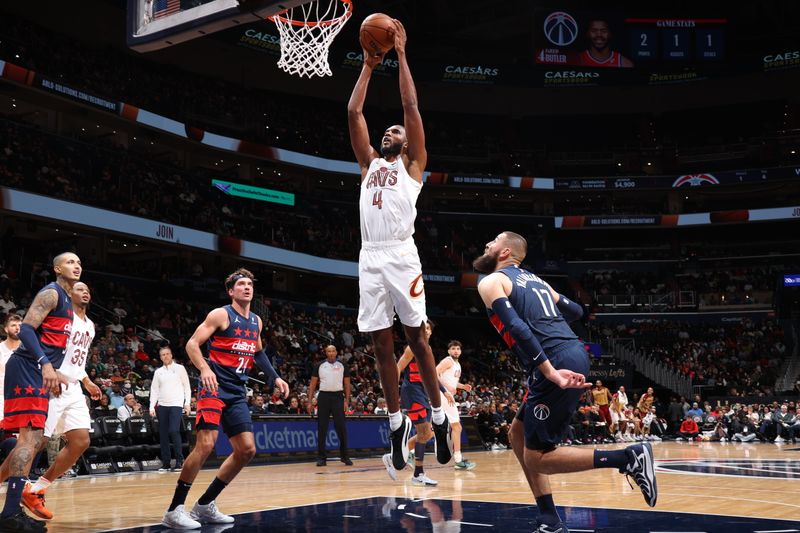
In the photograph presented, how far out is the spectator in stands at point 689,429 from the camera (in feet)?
83.4

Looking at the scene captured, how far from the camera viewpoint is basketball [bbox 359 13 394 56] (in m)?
5.96

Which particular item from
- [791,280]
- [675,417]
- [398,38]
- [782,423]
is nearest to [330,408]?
[398,38]

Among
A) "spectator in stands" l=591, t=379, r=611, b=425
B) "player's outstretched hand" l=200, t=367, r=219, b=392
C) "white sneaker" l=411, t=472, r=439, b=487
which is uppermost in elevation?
"player's outstretched hand" l=200, t=367, r=219, b=392

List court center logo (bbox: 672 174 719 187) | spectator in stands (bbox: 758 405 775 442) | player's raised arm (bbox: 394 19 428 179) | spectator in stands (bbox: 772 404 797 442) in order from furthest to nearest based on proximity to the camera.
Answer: court center logo (bbox: 672 174 719 187), spectator in stands (bbox: 758 405 775 442), spectator in stands (bbox: 772 404 797 442), player's raised arm (bbox: 394 19 428 179)

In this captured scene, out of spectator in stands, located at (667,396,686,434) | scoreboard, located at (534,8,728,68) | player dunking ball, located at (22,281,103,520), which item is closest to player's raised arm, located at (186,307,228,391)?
player dunking ball, located at (22,281,103,520)

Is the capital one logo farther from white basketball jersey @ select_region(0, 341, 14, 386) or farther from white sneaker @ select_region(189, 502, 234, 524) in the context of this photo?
white sneaker @ select_region(189, 502, 234, 524)

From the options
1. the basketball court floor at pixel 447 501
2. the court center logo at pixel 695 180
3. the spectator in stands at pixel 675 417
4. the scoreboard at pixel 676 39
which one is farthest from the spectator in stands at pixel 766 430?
the scoreboard at pixel 676 39

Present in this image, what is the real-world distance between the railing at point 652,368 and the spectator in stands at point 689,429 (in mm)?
7632

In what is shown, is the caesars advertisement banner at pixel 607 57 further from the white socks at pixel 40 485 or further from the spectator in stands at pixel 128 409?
the white socks at pixel 40 485

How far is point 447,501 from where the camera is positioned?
26.7 feet

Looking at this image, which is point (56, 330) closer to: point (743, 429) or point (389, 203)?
point (389, 203)

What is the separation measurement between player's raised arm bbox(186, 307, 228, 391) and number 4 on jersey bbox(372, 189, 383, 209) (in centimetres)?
177

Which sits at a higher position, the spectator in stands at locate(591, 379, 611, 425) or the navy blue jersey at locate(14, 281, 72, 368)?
the navy blue jersey at locate(14, 281, 72, 368)

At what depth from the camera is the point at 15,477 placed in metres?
6.50
